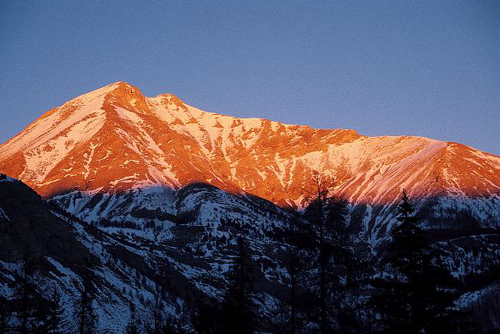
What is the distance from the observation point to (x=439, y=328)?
28531mm

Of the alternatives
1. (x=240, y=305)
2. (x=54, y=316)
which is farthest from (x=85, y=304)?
(x=240, y=305)

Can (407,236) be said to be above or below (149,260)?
below

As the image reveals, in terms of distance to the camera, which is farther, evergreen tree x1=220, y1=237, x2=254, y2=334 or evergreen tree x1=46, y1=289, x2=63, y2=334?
evergreen tree x1=46, y1=289, x2=63, y2=334

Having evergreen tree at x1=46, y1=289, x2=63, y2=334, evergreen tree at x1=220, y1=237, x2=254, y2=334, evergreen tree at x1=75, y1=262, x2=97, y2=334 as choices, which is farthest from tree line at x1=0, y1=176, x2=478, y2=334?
evergreen tree at x1=75, y1=262, x2=97, y2=334

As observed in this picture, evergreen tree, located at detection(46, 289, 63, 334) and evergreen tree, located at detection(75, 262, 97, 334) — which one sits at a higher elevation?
evergreen tree, located at detection(75, 262, 97, 334)

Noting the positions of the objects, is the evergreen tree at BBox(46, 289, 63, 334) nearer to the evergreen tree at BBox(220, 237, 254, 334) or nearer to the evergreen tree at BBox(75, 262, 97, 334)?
the evergreen tree at BBox(75, 262, 97, 334)

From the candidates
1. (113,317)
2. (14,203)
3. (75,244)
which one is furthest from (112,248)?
(113,317)

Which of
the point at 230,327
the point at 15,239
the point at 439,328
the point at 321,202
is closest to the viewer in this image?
the point at 439,328

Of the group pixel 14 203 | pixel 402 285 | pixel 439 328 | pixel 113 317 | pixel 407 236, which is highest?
pixel 14 203

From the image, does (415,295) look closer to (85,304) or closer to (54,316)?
(54,316)

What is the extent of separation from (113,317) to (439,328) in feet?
325

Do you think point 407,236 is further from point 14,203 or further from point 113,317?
point 14,203

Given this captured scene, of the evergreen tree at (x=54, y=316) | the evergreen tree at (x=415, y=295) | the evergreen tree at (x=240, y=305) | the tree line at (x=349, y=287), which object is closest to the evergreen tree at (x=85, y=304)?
the evergreen tree at (x=54, y=316)

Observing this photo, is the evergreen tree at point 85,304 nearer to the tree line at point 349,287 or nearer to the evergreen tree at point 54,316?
the evergreen tree at point 54,316
